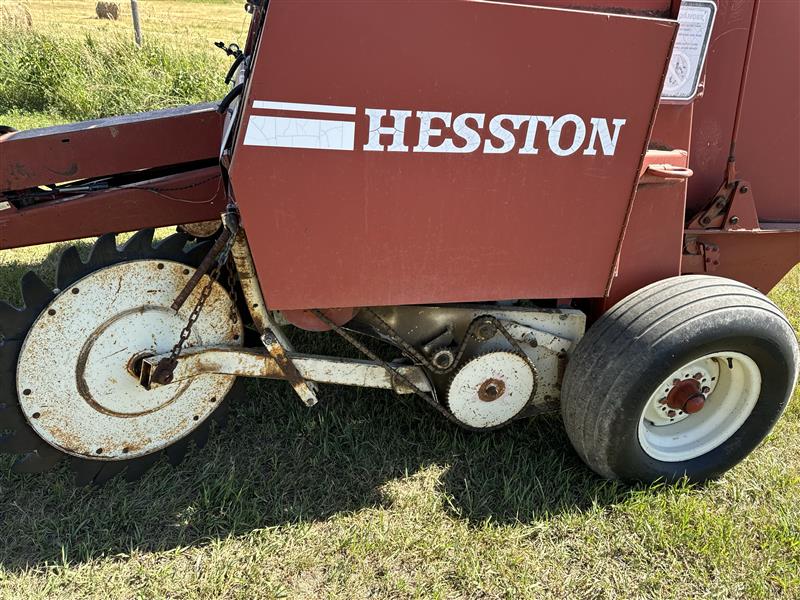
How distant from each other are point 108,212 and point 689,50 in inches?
79.3

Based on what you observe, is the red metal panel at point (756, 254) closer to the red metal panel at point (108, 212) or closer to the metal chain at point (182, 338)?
the metal chain at point (182, 338)

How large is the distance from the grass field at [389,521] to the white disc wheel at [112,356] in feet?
0.68

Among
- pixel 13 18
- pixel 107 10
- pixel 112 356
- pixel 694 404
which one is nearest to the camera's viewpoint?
pixel 112 356

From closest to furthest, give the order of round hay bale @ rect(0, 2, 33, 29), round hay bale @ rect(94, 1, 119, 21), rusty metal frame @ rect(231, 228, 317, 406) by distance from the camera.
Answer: rusty metal frame @ rect(231, 228, 317, 406) → round hay bale @ rect(0, 2, 33, 29) → round hay bale @ rect(94, 1, 119, 21)

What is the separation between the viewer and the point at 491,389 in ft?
8.06

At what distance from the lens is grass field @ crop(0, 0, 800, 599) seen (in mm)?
2142

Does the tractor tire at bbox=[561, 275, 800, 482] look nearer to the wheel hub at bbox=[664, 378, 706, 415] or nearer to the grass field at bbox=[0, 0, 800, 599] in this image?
the wheel hub at bbox=[664, 378, 706, 415]

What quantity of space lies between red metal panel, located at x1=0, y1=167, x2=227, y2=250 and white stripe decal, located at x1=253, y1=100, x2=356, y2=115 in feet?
2.51

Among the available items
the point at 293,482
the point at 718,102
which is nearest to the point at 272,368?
the point at 293,482

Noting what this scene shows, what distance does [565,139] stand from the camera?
199cm

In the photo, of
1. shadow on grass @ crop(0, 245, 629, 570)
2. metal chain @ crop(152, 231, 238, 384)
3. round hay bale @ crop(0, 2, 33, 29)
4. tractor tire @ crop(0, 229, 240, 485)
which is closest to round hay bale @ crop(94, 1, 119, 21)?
round hay bale @ crop(0, 2, 33, 29)

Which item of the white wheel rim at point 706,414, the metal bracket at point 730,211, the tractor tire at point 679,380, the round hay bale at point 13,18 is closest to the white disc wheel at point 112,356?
the tractor tire at point 679,380

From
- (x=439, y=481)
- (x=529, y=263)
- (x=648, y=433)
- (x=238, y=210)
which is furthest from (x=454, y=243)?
(x=648, y=433)

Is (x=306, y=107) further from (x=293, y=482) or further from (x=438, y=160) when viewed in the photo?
(x=293, y=482)
